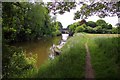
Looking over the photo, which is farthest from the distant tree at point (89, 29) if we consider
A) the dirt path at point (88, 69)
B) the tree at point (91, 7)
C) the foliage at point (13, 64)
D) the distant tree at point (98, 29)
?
the foliage at point (13, 64)

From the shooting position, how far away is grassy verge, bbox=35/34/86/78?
5176mm

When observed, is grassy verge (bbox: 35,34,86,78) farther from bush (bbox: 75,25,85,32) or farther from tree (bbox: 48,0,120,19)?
tree (bbox: 48,0,120,19)

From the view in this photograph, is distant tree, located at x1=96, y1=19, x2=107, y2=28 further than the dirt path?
Yes

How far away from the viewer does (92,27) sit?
650 centimetres

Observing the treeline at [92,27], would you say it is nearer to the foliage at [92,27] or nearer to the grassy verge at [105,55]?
the foliage at [92,27]

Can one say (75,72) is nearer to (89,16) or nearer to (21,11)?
(89,16)

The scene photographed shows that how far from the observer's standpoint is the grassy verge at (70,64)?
5.18 meters

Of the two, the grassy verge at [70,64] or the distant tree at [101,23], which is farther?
the distant tree at [101,23]

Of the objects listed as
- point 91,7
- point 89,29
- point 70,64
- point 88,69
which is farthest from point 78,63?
point 91,7

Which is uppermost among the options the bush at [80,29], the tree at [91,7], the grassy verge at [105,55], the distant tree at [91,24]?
the tree at [91,7]

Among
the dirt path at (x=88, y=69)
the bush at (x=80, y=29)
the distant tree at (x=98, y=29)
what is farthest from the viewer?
the bush at (x=80, y=29)

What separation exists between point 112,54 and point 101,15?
1115mm

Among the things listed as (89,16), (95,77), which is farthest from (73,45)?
(95,77)

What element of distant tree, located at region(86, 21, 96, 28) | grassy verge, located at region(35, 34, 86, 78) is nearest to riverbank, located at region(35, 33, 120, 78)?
grassy verge, located at region(35, 34, 86, 78)
